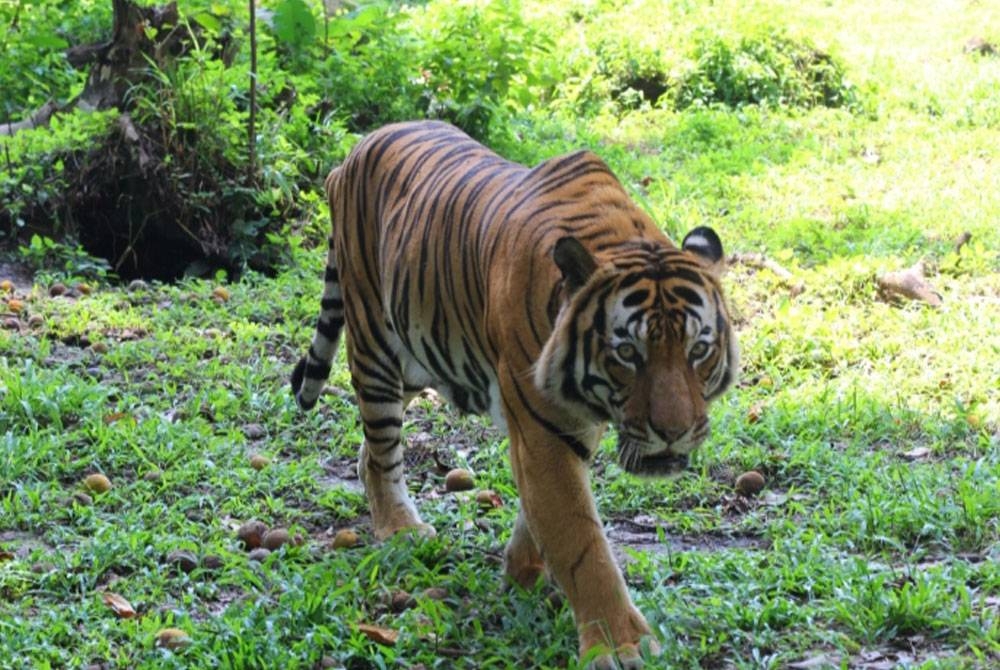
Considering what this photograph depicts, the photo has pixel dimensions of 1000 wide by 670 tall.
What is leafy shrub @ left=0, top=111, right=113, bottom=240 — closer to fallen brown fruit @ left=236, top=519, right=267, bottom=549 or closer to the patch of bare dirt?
fallen brown fruit @ left=236, top=519, right=267, bottom=549

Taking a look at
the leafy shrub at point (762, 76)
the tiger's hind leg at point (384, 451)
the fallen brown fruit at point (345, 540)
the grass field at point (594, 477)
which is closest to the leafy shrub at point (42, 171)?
the grass field at point (594, 477)

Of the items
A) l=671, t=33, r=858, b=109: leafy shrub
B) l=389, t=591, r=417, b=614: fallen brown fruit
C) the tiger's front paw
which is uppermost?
l=671, t=33, r=858, b=109: leafy shrub

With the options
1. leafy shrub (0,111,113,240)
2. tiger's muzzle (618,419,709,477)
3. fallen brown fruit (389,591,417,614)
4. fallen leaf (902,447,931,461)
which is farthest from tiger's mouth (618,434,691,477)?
leafy shrub (0,111,113,240)

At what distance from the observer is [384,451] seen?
5.39 meters

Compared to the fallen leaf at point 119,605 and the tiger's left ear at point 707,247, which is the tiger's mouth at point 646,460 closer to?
the tiger's left ear at point 707,247

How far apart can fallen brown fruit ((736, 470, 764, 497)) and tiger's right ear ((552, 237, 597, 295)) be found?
6.10 feet

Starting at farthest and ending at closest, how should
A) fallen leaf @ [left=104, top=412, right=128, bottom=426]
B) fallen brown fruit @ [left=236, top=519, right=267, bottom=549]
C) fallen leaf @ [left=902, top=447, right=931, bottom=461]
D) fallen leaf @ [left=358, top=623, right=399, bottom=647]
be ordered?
fallen leaf @ [left=104, top=412, right=128, bottom=426]
fallen leaf @ [left=902, top=447, right=931, bottom=461]
fallen brown fruit @ [left=236, top=519, right=267, bottom=549]
fallen leaf @ [left=358, top=623, right=399, bottom=647]

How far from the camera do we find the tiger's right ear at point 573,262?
12.8 ft

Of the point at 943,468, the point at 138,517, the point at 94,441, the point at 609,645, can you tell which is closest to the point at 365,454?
the point at 138,517

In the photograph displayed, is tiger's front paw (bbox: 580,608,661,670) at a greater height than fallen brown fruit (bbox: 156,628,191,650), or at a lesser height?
greater

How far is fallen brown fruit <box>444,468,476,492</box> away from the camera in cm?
580

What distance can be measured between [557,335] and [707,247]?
0.58m

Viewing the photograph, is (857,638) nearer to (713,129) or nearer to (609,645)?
(609,645)

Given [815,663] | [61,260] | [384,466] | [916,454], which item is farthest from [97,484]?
Answer: [61,260]
